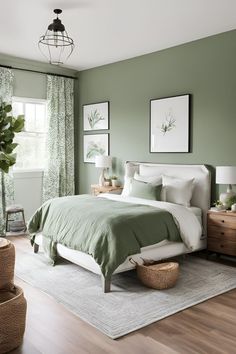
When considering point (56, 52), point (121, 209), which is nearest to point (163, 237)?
point (121, 209)

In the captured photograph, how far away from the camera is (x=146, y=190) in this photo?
4.94 meters

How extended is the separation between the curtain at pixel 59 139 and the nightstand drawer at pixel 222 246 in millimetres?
3244

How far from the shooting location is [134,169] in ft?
19.6

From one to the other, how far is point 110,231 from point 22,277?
47.8 inches

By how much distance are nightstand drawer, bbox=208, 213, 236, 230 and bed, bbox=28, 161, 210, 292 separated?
165 mm

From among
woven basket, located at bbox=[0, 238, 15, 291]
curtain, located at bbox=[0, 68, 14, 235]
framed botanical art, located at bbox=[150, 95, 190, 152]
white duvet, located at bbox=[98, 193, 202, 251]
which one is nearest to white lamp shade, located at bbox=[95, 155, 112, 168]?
framed botanical art, located at bbox=[150, 95, 190, 152]

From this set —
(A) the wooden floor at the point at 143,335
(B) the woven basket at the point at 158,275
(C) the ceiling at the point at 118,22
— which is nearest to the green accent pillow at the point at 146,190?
(B) the woven basket at the point at 158,275

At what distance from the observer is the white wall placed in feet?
21.0

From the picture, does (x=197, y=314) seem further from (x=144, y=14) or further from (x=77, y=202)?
(x=144, y=14)

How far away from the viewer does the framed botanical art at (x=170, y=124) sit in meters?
5.25

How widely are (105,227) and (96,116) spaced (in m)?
3.53

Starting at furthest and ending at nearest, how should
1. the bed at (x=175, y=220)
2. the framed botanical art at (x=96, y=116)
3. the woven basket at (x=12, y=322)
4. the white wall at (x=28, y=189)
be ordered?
the framed botanical art at (x=96, y=116) < the white wall at (x=28, y=189) < the bed at (x=175, y=220) < the woven basket at (x=12, y=322)

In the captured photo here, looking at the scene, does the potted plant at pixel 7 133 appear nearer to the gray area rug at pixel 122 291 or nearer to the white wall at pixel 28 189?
the gray area rug at pixel 122 291

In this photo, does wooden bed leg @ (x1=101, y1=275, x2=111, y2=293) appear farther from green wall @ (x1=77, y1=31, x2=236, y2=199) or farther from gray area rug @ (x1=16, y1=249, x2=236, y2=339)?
green wall @ (x1=77, y1=31, x2=236, y2=199)
